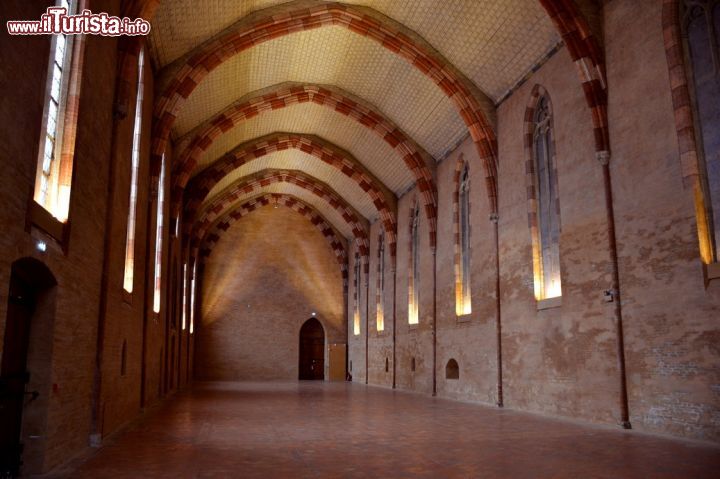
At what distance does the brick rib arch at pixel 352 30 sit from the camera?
51.3ft

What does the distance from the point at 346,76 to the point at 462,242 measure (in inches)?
256

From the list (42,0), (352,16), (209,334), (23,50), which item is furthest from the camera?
(209,334)

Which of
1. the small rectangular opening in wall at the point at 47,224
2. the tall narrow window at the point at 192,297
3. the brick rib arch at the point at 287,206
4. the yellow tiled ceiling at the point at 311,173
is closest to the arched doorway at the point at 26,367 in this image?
the small rectangular opening in wall at the point at 47,224

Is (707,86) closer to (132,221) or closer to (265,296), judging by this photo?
(132,221)

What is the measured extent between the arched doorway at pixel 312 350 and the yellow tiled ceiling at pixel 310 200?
5129 mm

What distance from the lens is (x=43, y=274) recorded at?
6.58 metres

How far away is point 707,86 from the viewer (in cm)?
979

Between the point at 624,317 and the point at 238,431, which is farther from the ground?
the point at 624,317

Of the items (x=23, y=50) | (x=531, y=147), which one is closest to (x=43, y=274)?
(x=23, y=50)

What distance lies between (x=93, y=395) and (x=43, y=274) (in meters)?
3.26

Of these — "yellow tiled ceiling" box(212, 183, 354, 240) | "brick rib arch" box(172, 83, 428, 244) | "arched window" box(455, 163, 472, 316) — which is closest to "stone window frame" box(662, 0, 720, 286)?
"arched window" box(455, 163, 472, 316)

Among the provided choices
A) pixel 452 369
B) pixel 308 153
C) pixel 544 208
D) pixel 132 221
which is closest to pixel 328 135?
pixel 308 153

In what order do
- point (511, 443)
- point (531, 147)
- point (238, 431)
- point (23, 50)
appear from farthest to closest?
point (531, 147)
point (238, 431)
point (511, 443)
point (23, 50)

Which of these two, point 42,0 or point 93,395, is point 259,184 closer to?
point 93,395
